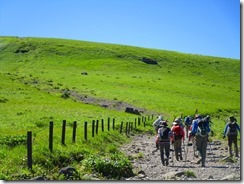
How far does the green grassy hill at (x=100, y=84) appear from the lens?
5200cm

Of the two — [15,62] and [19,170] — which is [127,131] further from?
[15,62]

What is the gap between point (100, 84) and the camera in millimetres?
95250

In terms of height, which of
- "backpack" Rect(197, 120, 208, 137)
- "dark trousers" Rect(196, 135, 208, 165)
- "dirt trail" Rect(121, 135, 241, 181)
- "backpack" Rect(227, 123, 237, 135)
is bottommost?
"dirt trail" Rect(121, 135, 241, 181)

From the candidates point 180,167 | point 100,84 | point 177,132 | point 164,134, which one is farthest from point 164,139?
point 100,84

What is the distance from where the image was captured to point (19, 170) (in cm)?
1683

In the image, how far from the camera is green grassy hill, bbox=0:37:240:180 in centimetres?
5200

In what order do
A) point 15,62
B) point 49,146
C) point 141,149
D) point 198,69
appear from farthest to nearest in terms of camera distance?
point 198,69
point 15,62
point 141,149
point 49,146

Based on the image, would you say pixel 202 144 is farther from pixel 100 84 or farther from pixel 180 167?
Result: pixel 100 84

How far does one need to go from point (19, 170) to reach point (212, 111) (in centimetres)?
5770

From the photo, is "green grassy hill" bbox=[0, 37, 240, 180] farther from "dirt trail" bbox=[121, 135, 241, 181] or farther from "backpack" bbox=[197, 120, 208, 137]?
"backpack" bbox=[197, 120, 208, 137]

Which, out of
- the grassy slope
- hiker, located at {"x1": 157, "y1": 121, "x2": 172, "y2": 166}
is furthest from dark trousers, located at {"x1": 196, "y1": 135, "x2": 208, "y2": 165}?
the grassy slope

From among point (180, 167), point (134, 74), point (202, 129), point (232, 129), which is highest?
point (134, 74)

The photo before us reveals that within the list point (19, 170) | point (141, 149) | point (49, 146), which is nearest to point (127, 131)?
point (141, 149)

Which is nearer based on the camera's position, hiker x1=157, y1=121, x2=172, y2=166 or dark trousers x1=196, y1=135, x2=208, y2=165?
dark trousers x1=196, y1=135, x2=208, y2=165
